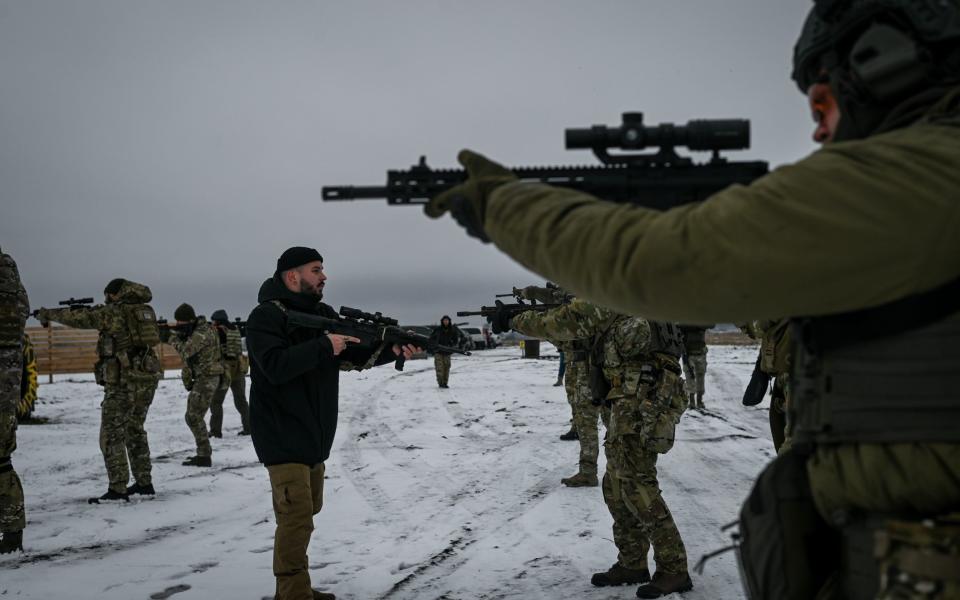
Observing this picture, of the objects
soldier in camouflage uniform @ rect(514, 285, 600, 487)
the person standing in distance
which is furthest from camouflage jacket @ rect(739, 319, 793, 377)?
the person standing in distance

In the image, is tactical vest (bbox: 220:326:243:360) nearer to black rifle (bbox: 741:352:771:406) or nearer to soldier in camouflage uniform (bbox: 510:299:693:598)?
soldier in camouflage uniform (bbox: 510:299:693:598)

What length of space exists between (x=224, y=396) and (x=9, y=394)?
6304 mm

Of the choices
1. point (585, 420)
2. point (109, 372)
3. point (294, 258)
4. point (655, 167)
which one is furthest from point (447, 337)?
point (109, 372)

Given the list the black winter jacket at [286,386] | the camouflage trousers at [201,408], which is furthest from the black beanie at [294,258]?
the camouflage trousers at [201,408]

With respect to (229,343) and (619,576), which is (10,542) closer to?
(619,576)

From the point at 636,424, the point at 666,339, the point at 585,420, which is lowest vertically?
the point at 585,420

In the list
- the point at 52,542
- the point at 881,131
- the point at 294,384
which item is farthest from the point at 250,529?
the point at 881,131

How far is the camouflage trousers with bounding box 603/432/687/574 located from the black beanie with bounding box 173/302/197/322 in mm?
8552

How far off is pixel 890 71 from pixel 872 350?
0.54 m

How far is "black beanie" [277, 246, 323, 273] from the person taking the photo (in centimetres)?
469

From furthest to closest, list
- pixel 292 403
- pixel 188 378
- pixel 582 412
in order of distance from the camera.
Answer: pixel 188 378, pixel 582 412, pixel 292 403

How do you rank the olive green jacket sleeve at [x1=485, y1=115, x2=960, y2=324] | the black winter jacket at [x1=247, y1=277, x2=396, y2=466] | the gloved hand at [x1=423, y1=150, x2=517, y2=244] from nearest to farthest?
the olive green jacket sleeve at [x1=485, y1=115, x2=960, y2=324] < the gloved hand at [x1=423, y1=150, x2=517, y2=244] < the black winter jacket at [x1=247, y1=277, x2=396, y2=466]

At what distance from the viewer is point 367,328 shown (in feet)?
16.3

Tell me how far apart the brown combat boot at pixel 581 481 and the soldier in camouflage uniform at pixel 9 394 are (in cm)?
546
